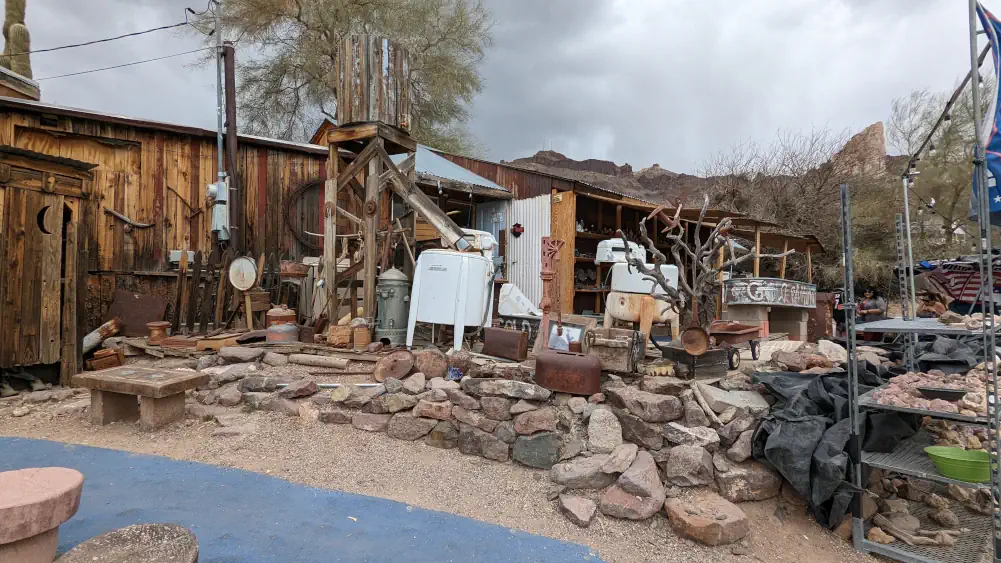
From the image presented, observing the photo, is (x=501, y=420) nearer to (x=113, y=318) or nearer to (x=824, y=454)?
(x=824, y=454)

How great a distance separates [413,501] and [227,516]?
1.16 metres

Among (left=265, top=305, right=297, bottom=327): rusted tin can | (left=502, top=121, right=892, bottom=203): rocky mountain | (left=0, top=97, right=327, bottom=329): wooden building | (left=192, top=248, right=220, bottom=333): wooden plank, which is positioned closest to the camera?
(left=265, top=305, right=297, bottom=327): rusted tin can

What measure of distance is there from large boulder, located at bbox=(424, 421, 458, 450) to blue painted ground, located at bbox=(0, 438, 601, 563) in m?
1.08

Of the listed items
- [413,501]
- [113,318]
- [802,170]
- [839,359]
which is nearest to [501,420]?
[413,501]

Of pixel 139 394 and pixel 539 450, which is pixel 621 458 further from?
pixel 139 394

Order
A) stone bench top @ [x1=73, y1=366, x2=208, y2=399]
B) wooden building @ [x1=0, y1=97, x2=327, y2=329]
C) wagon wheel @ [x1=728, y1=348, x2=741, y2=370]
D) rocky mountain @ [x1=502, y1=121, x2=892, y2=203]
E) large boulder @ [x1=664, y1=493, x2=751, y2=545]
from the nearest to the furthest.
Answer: large boulder @ [x1=664, y1=493, x2=751, y2=545], stone bench top @ [x1=73, y1=366, x2=208, y2=399], wagon wheel @ [x1=728, y1=348, x2=741, y2=370], wooden building @ [x1=0, y1=97, x2=327, y2=329], rocky mountain @ [x1=502, y1=121, x2=892, y2=203]

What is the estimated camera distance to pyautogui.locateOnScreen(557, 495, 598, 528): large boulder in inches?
134

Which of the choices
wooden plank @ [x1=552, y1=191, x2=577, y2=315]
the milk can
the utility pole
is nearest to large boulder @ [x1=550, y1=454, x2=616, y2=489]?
the milk can

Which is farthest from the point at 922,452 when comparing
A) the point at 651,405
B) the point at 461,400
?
the point at 461,400

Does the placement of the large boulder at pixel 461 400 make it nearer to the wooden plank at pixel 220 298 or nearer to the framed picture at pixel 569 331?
the framed picture at pixel 569 331

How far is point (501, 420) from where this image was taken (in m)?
4.43

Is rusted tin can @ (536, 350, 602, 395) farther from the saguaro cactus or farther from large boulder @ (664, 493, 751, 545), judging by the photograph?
the saguaro cactus

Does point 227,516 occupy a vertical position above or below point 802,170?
below

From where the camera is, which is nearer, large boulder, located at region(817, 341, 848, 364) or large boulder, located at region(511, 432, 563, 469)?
large boulder, located at region(511, 432, 563, 469)
